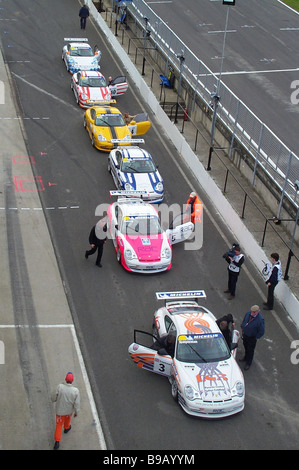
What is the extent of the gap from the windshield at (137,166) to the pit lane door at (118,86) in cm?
882

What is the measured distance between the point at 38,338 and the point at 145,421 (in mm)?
3830

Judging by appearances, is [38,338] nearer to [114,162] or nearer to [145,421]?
[145,421]

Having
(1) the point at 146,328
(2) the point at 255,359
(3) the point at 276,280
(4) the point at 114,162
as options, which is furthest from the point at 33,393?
(4) the point at 114,162

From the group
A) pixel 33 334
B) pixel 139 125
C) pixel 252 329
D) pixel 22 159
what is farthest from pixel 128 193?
pixel 252 329

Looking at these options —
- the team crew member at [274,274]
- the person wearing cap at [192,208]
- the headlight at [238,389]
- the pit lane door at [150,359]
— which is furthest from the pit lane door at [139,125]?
the headlight at [238,389]

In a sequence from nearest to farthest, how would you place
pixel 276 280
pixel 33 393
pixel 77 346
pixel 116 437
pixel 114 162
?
1. pixel 116 437
2. pixel 33 393
3. pixel 77 346
4. pixel 276 280
5. pixel 114 162

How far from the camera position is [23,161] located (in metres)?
26.7

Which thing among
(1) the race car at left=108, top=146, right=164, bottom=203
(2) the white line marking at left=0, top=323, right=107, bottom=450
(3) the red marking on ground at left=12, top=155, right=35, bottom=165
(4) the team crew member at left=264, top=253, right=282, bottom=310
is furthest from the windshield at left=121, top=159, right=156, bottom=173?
(2) the white line marking at left=0, top=323, right=107, bottom=450

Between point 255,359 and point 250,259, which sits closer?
point 255,359

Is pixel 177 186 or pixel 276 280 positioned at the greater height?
pixel 276 280

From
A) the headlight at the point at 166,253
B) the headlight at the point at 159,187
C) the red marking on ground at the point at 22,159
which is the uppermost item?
the headlight at the point at 166,253

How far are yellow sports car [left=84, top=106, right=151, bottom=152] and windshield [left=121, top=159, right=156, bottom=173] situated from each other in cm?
190

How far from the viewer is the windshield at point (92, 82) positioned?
31.7 metres

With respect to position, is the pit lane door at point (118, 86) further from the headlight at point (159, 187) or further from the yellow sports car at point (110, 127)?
the headlight at point (159, 187)
